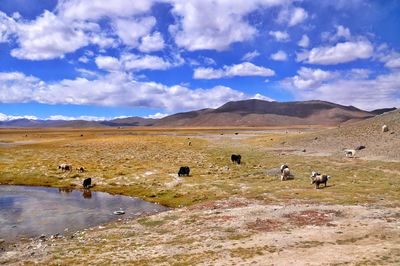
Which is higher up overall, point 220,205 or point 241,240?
point 220,205

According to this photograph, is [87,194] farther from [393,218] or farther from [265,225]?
[393,218]

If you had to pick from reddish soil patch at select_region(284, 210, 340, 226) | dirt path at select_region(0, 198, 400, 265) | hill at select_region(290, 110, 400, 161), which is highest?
hill at select_region(290, 110, 400, 161)

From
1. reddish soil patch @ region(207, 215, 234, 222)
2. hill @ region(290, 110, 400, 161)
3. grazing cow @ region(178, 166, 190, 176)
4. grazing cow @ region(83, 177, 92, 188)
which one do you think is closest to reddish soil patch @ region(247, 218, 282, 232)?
reddish soil patch @ region(207, 215, 234, 222)

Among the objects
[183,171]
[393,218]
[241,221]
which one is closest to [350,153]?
[183,171]

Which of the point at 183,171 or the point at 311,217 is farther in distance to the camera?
the point at 183,171

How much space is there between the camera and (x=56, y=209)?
113ft

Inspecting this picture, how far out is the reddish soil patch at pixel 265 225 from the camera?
77.9 ft

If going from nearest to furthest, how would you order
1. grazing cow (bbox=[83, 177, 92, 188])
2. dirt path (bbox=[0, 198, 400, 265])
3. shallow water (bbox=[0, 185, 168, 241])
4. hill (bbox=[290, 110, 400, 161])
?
dirt path (bbox=[0, 198, 400, 265])
shallow water (bbox=[0, 185, 168, 241])
grazing cow (bbox=[83, 177, 92, 188])
hill (bbox=[290, 110, 400, 161])

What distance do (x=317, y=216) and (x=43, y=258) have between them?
16537 millimetres

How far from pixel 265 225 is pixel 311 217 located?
10.9ft

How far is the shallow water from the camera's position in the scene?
28344 millimetres

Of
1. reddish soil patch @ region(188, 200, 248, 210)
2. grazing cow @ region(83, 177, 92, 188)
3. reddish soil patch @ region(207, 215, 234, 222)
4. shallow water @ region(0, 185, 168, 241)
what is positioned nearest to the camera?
reddish soil patch @ region(207, 215, 234, 222)

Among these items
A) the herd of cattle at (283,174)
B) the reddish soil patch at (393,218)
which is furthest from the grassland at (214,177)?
the reddish soil patch at (393,218)

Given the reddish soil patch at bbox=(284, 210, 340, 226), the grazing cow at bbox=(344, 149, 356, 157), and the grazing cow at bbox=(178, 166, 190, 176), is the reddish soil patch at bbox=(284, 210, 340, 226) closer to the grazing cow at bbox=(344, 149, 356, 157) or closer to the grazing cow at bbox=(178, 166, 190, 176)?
the grazing cow at bbox=(178, 166, 190, 176)
